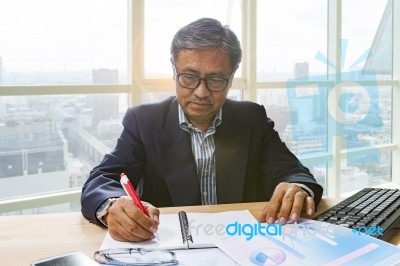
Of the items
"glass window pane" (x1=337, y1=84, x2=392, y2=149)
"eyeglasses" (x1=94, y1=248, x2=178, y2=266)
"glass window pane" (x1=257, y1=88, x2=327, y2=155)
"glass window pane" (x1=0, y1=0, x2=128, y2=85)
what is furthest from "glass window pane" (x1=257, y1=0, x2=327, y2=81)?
"eyeglasses" (x1=94, y1=248, x2=178, y2=266)

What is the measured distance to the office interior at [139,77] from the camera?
2.69 meters

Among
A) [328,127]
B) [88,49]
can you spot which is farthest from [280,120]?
[88,49]

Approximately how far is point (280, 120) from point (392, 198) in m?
2.61

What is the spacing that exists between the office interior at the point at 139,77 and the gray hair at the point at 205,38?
0.53 meters

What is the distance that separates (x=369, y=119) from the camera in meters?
4.42

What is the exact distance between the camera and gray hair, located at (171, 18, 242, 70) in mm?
1366

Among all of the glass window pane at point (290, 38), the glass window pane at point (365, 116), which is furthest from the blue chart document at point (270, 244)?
the glass window pane at point (365, 116)

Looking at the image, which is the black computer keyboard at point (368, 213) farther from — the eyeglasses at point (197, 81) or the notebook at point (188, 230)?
the eyeglasses at point (197, 81)

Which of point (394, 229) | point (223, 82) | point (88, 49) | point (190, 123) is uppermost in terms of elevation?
point (88, 49)

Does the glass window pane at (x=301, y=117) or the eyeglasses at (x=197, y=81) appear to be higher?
the eyeglasses at (x=197, y=81)

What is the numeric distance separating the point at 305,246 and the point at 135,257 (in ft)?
1.15

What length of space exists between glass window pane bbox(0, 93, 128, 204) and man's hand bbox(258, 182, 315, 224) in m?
1.70

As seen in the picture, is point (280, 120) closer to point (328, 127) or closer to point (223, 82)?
point (328, 127)

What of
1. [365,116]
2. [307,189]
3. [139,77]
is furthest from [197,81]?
[365,116]
